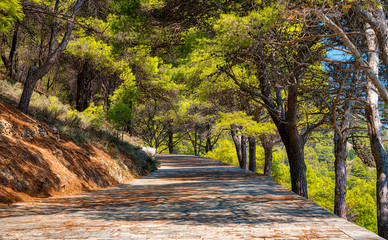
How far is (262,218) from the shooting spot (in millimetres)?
3941

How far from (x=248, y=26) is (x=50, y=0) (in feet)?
34.8

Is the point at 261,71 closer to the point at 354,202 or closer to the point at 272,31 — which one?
the point at 272,31

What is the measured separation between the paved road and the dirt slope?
0.51 meters

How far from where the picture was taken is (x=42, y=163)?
20.6ft

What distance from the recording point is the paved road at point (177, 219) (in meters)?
3.11

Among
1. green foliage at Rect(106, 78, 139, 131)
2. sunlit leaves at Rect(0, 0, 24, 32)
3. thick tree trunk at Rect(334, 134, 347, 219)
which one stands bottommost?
thick tree trunk at Rect(334, 134, 347, 219)

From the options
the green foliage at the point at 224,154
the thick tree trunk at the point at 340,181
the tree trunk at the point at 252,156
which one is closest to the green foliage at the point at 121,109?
the tree trunk at the point at 252,156

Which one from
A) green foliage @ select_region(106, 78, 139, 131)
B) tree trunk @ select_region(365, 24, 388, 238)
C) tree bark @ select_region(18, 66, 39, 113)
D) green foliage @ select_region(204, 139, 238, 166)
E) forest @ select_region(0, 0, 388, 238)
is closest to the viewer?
forest @ select_region(0, 0, 388, 238)

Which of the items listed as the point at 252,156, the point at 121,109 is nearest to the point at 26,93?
the point at 121,109

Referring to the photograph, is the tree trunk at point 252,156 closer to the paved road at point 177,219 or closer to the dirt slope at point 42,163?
the dirt slope at point 42,163

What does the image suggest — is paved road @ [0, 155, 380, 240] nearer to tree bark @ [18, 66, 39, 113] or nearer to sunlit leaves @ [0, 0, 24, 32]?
sunlit leaves @ [0, 0, 24, 32]

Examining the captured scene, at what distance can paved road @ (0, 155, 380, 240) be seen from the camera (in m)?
3.11

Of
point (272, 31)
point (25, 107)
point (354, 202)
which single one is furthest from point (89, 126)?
point (354, 202)

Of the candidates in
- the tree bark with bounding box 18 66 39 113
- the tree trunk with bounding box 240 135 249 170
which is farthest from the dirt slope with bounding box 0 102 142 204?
the tree trunk with bounding box 240 135 249 170
